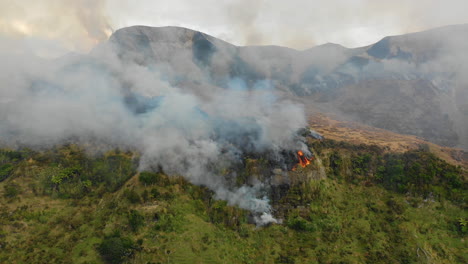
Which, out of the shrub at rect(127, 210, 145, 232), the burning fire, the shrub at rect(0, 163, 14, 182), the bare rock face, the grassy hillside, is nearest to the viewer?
the grassy hillside

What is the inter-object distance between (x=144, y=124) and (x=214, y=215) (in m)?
35.4

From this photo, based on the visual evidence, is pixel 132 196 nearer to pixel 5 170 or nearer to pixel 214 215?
pixel 214 215

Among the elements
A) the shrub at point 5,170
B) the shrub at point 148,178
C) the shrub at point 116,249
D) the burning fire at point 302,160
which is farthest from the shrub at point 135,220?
the burning fire at point 302,160

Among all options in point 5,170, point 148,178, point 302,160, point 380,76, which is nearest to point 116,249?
point 148,178

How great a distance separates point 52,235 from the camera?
4556 centimetres

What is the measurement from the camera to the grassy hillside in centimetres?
4416

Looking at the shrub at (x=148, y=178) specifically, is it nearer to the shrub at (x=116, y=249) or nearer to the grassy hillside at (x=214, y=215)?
the grassy hillside at (x=214, y=215)

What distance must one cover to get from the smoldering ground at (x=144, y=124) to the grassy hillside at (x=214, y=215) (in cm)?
416

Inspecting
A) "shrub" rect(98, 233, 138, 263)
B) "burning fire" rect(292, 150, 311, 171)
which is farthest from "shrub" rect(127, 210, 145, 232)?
"burning fire" rect(292, 150, 311, 171)

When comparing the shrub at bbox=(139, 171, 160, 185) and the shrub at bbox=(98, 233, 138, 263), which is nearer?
the shrub at bbox=(98, 233, 138, 263)

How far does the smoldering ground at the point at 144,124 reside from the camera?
195 feet

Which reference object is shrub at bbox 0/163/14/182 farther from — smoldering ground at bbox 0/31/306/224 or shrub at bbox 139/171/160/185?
shrub at bbox 139/171/160/185

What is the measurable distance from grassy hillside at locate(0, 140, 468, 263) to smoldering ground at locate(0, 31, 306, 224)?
4.16 metres

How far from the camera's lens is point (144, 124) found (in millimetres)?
72312
